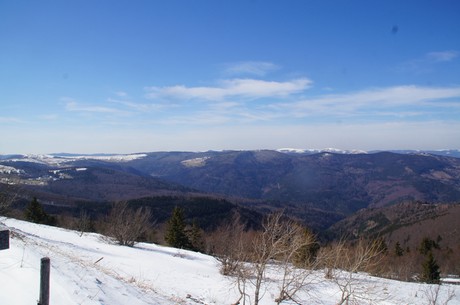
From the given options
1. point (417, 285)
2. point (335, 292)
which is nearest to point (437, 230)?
point (417, 285)

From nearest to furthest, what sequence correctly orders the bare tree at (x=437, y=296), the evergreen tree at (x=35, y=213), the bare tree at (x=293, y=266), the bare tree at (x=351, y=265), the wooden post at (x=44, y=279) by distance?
1. the wooden post at (x=44, y=279)
2. the bare tree at (x=293, y=266)
3. the bare tree at (x=351, y=265)
4. the bare tree at (x=437, y=296)
5. the evergreen tree at (x=35, y=213)

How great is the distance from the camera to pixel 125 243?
3209 cm

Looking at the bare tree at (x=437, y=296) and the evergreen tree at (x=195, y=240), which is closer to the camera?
the bare tree at (x=437, y=296)

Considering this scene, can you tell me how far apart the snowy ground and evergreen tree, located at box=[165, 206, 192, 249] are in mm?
16251

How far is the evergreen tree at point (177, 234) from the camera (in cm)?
4762

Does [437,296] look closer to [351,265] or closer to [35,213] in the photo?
[351,265]

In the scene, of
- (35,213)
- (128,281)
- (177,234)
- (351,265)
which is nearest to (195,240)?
(177,234)

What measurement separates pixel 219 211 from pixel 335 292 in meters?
135

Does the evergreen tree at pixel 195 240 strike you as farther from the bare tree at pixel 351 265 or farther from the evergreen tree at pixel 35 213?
the bare tree at pixel 351 265

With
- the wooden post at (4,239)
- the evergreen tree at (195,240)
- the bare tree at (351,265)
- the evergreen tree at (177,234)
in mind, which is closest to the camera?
the wooden post at (4,239)

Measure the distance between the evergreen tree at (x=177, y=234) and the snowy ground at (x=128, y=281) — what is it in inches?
640

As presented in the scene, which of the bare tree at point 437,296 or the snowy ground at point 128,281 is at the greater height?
the snowy ground at point 128,281

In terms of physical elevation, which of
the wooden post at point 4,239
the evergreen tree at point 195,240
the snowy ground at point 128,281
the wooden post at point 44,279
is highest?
the wooden post at point 4,239

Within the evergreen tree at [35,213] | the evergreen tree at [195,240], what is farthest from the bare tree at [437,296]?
the evergreen tree at [35,213]
